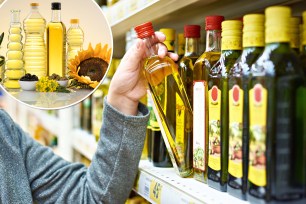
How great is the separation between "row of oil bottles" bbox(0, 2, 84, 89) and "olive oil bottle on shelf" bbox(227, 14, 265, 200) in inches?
20.8

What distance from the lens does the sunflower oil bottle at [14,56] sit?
1267mm

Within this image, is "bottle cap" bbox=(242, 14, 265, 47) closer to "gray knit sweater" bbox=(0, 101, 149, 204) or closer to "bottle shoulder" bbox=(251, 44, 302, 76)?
"bottle shoulder" bbox=(251, 44, 302, 76)

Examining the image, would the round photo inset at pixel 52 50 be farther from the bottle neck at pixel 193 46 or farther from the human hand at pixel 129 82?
the bottle neck at pixel 193 46

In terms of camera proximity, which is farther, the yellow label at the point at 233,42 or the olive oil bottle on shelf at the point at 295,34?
the yellow label at the point at 233,42

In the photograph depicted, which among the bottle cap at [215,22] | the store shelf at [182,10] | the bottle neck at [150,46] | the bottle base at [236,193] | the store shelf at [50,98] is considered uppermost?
the store shelf at [182,10]

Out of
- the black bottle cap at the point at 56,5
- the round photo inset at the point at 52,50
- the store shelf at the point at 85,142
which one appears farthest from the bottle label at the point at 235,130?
the store shelf at the point at 85,142

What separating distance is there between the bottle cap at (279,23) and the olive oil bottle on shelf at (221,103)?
18cm

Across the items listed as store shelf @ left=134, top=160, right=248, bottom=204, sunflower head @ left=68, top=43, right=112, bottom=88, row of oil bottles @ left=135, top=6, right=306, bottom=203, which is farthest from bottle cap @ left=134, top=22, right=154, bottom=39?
store shelf @ left=134, top=160, right=248, bottom=204

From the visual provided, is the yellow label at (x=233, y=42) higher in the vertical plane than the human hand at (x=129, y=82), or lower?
higher

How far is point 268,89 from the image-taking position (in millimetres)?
732

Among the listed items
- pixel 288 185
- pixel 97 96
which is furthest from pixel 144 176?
pixel 97 96

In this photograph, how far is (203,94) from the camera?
1.03m

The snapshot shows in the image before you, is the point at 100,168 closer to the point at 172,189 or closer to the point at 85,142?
the point at 172,189

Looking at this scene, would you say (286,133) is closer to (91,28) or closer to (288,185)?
(288,185)
